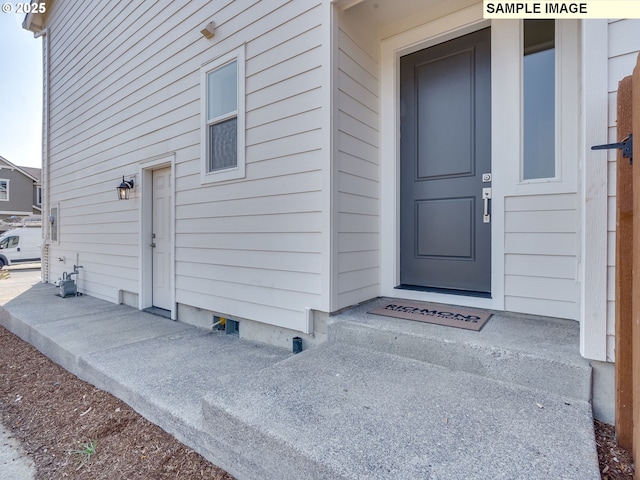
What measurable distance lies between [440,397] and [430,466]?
50cm

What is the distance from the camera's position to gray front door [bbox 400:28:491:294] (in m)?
2.62

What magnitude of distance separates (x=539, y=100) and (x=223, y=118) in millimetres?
2767

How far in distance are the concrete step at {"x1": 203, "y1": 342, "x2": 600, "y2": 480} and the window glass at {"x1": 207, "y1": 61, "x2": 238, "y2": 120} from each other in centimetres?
267

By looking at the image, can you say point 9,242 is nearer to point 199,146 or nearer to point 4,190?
point 4,190

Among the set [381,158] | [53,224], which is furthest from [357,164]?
[53,224]

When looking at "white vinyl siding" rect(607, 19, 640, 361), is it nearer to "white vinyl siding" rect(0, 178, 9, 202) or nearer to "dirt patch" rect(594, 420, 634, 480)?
"dirt patch" rect(594, 420, 634, 480)

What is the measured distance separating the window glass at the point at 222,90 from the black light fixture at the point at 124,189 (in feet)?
6.15

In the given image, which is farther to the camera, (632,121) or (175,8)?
(175,8)

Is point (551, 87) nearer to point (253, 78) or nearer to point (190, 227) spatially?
point (253, 78)

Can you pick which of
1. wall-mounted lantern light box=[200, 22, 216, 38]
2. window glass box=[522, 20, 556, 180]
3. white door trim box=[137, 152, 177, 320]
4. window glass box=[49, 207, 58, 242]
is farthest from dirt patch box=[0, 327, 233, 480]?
window glass box=[49, 207, 58, 242]

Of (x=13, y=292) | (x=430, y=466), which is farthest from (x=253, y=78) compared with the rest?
(x=13, y=292)

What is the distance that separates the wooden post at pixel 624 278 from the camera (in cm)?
142

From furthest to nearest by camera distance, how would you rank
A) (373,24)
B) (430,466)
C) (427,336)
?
(373,24) < (427,336) < (430,466)

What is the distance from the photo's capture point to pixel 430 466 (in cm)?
118
